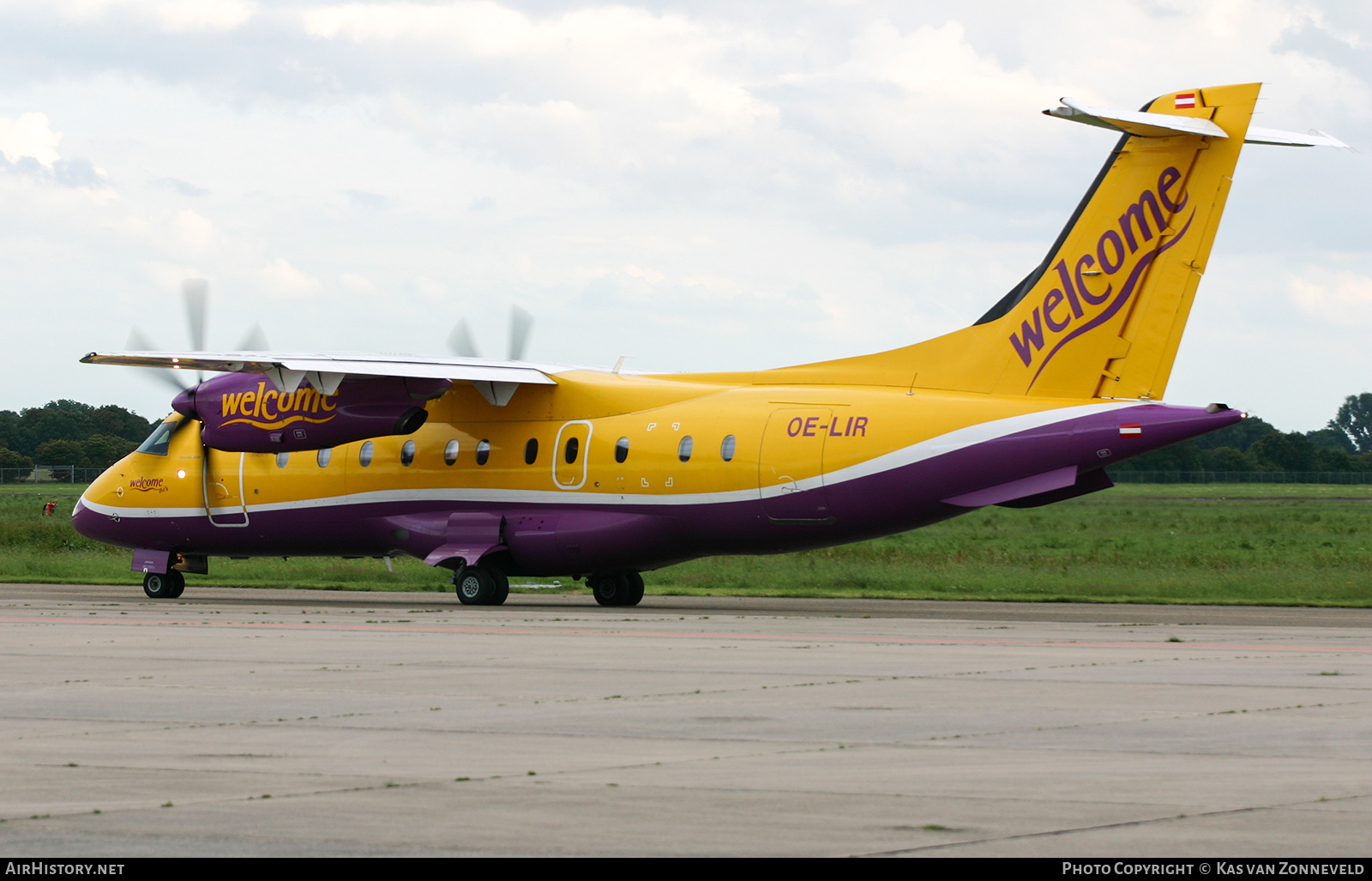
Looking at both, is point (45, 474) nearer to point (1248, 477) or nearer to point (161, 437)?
point (161, 437)

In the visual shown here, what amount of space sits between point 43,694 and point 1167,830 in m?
9.60

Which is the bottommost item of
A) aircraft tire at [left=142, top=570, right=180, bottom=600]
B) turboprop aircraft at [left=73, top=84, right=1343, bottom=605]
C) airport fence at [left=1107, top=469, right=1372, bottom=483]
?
aircraft tire at [left=142, top=570, right=180, bottom=600]

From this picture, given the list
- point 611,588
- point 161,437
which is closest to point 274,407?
point 161,437

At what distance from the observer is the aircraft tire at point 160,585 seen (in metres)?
30.4

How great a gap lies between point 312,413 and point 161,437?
544cm

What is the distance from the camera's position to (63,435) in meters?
119

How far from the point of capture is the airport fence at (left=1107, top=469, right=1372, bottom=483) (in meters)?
142

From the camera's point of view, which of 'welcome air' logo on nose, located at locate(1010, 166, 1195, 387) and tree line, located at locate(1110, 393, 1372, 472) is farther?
tree line, located at locate(1110, 393, 1372, 472)

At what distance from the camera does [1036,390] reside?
22859 millimetres

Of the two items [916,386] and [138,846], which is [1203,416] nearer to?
[916,386]

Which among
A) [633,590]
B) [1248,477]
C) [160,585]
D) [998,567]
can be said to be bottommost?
[160,585]

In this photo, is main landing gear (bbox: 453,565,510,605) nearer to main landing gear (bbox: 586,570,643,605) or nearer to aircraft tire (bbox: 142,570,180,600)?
main landing gear (bbox: 586,570,643,605)

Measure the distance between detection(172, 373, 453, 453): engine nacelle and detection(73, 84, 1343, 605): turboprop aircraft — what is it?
0.14 ft

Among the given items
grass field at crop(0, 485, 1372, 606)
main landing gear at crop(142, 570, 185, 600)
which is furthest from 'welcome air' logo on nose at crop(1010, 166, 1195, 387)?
main landing gear at crop(142, 570, 185, 600)
